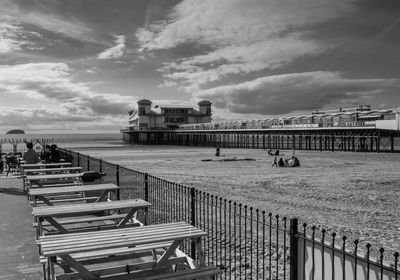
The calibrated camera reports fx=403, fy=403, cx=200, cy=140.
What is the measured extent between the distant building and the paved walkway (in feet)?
342

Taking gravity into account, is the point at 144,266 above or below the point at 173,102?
below

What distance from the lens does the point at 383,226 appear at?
11281 millimetres

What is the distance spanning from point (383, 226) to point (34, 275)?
9327 mm

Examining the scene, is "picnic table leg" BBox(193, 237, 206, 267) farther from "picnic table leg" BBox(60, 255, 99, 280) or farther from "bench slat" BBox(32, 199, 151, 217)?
"bench slat" BBox(32, 199, 151, 217)

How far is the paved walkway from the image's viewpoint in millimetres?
5848

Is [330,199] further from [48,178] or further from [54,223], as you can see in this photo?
[54,223]

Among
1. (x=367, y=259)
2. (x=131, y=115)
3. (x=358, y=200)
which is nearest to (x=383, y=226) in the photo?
(x=358, y=200)

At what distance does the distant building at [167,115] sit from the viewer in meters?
116

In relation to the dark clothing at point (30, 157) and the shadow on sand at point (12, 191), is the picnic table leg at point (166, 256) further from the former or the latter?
the dark clothing at point (30, 157)

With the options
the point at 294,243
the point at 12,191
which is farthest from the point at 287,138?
the point at 294,243

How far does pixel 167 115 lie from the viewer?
118m

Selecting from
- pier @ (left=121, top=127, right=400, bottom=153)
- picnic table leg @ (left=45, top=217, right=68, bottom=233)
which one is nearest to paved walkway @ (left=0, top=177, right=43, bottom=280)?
picnic table leg @ (left=45, top=217, right=68, bottom=233)

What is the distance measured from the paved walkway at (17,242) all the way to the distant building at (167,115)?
104 meters

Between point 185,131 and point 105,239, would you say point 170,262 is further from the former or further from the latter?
point 185,131
